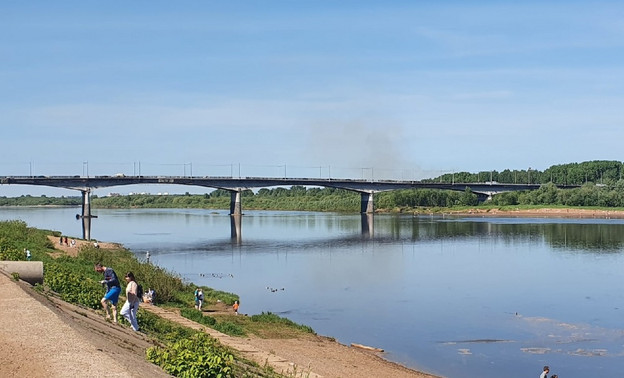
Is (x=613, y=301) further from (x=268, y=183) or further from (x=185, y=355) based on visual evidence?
(x=268, y=183)

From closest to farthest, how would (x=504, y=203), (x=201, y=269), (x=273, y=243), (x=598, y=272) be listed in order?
(x=598, y=272) → (x=201, y=269) → (x=273, y=243) → (x=504, y=203)

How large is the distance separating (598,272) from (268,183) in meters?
96.5

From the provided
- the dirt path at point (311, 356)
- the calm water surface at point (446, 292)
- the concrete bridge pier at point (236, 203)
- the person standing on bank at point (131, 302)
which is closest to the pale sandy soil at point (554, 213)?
the concrete bridge pier at point (236, 203)

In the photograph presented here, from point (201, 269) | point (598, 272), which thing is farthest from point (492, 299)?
point (201, 269)

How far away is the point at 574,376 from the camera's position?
1018 inches

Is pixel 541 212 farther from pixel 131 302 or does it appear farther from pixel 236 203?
pixel 131 302

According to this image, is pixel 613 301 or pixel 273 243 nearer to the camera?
pixel 613 301

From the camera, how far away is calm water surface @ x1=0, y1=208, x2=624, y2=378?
2969cm

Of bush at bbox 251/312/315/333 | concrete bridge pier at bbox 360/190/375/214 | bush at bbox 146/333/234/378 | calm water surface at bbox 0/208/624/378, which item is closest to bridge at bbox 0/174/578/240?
concrete bridge pier at bbox 360/190/375/214

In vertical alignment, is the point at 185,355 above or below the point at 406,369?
above

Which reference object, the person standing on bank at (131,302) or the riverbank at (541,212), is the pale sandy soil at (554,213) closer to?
the riverbank at (541,212)

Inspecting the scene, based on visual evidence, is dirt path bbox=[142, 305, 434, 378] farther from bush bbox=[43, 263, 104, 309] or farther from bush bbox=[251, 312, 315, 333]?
bush bbox=[43, 263, 104, 309]

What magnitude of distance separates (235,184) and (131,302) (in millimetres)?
124518

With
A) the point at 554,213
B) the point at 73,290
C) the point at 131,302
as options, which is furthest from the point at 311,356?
the point at 554,213
